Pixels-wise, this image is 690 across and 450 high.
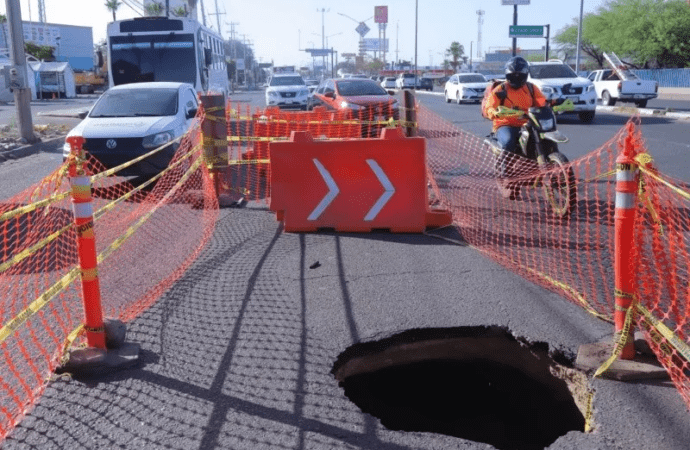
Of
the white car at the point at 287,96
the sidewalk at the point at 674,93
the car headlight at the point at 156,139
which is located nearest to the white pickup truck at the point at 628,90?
the sidewalk at the point at 674,93

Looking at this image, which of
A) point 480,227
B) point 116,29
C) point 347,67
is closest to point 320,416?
point 480,227

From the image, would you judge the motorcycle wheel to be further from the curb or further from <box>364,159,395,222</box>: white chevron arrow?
the curb

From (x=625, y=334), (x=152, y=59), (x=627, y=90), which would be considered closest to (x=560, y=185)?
(x=625, y=334)

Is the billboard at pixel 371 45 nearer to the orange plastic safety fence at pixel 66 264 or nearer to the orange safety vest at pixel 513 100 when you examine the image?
the orange plastic safety fence at pixel 66 264

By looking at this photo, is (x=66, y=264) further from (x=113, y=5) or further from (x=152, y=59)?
(x=113, y=5)

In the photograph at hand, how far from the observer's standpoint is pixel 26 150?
728 inches

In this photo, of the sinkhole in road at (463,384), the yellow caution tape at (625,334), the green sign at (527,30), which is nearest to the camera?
the yellow caution tape at (625,334)

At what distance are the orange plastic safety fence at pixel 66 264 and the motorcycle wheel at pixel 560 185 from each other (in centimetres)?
414

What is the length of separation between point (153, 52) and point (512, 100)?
45.7 ft

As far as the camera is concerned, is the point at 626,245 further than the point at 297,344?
No

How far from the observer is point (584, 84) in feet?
82.9

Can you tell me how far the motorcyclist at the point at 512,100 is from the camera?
32.6 feet

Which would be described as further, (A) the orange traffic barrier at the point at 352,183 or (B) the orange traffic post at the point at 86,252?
(A) the orange traffic barrier at the point at 352,183

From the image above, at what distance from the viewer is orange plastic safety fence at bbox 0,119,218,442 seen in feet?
14.4
